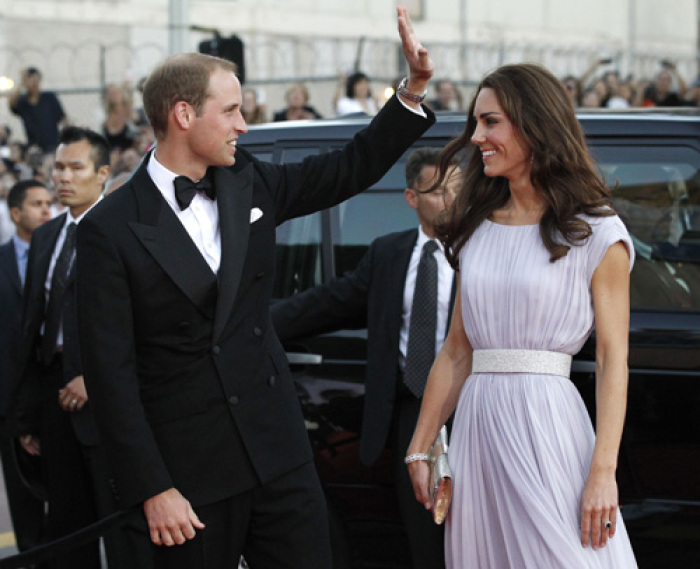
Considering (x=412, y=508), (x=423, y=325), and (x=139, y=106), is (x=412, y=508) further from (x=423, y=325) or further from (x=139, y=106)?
(x=139, y=106)

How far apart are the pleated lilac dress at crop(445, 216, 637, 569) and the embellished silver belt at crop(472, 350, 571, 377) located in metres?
0.02

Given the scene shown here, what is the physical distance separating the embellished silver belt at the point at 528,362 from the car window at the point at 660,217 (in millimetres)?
998

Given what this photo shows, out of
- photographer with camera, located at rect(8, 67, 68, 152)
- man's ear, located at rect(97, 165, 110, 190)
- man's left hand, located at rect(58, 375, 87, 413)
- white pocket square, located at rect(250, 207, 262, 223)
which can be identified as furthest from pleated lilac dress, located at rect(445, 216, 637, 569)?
photographer with camera, located at rect(8, 67, 68, 152)

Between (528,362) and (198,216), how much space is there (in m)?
0.98

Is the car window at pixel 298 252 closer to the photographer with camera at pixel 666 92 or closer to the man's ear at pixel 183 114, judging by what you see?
the man's ear at pixel 183 114

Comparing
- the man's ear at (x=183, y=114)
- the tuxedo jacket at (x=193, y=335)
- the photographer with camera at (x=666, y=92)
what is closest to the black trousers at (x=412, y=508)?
the tuxedo jacket at (x=193, y=335)

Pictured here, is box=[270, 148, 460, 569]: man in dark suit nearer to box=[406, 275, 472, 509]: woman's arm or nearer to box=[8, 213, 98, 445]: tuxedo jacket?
box=[406, 275, 472, 509]: woman's arm

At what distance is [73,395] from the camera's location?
197 inches

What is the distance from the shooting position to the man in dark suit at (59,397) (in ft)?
16.6

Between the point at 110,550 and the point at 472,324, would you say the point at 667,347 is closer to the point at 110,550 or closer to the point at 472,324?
the point at 472,324

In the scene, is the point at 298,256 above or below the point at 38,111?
below

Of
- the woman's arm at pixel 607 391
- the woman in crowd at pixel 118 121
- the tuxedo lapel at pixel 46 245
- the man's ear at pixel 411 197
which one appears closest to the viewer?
the woman's arm at pixel 607 391

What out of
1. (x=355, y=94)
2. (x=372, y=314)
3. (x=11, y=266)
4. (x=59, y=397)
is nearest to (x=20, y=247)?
(x=11, y=266)

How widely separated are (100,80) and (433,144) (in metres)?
12.9
